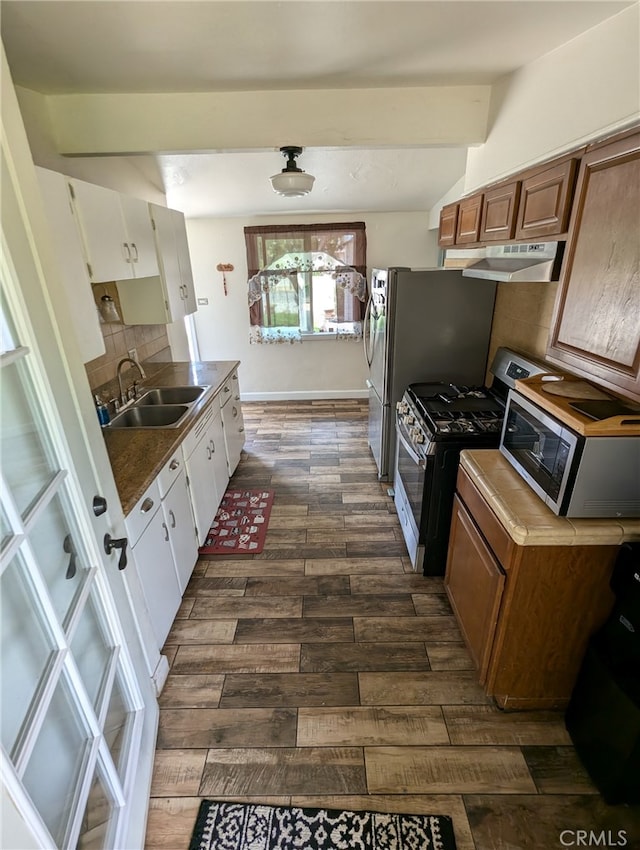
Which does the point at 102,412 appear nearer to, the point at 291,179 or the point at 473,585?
the point at 291,179

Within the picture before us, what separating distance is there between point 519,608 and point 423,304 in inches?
77.5

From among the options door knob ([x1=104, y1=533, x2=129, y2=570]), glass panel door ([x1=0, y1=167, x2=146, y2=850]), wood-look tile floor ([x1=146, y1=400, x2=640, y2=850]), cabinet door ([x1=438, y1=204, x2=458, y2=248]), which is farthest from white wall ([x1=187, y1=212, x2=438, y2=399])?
glass panel door ([x1=0, y1=167, x2=146, y2=850])

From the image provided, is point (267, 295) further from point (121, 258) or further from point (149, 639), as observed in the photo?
point (149, 639)

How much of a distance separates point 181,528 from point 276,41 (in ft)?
7.27

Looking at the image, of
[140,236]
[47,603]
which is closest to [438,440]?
[47,603]

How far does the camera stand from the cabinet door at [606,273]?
1.15 meters

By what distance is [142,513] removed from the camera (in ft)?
5.58

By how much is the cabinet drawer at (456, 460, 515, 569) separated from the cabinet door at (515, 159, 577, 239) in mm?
1062

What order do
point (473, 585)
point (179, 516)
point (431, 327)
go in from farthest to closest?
point (431, 327)
point (179, 516)
point (473, 585)

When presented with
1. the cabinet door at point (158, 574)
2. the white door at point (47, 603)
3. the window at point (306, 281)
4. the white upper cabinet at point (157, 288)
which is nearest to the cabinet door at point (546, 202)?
the white door at point (47, 603)

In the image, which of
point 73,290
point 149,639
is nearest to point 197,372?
point 73,290

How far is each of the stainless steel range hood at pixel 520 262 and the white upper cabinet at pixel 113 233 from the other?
6.17 ft

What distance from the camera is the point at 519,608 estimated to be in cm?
145

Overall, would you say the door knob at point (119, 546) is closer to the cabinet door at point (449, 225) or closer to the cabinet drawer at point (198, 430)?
the cabinet drawer at point (198, 430)
